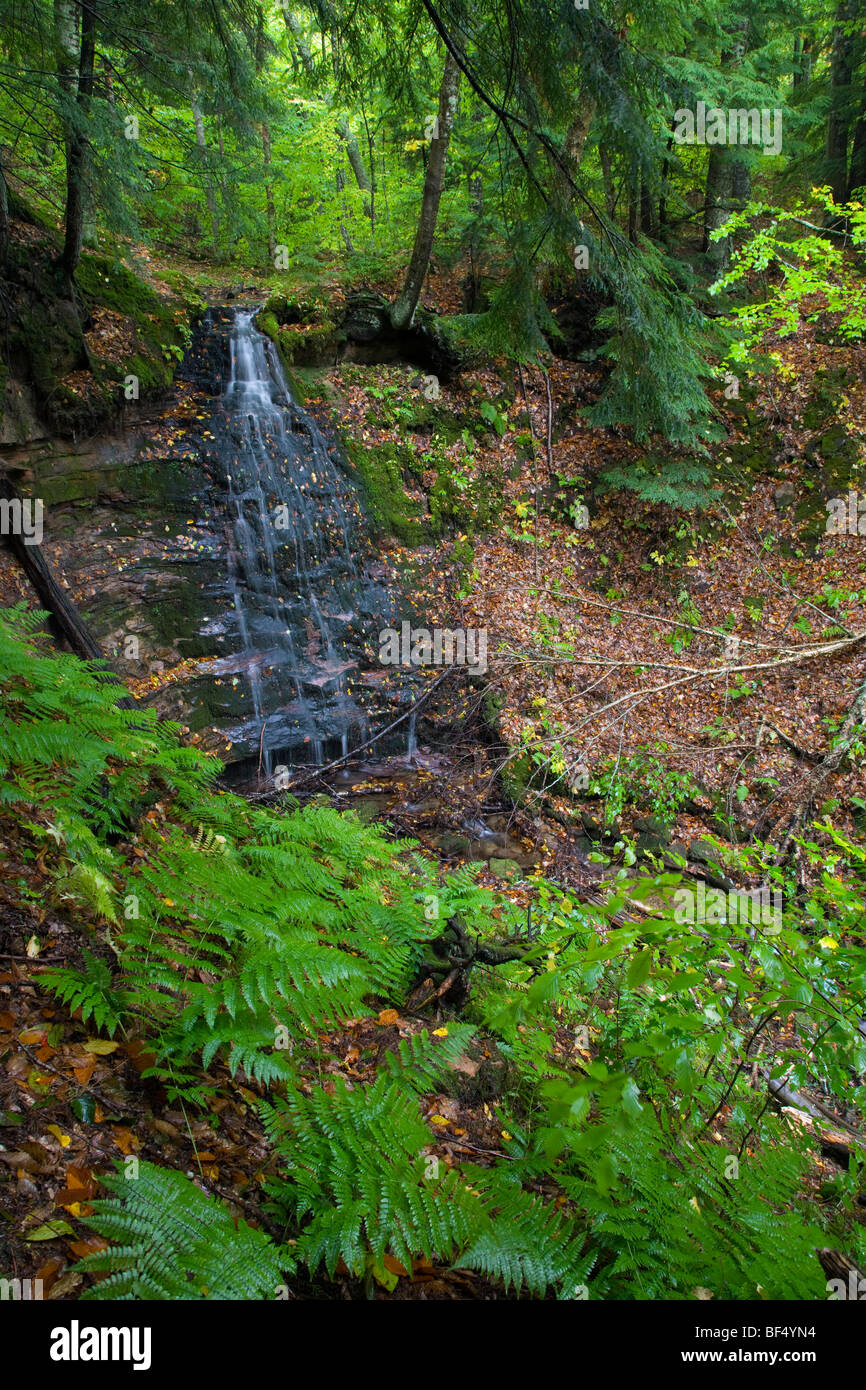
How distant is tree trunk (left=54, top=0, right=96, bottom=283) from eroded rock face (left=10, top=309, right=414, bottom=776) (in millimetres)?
2657

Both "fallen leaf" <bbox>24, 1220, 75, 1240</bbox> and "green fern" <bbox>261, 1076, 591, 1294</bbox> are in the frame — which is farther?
"green fern" <bbox>261, 1076, 591, 1294</bbox>

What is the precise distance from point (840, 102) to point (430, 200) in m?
9.52

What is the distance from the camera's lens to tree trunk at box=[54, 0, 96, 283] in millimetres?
5836

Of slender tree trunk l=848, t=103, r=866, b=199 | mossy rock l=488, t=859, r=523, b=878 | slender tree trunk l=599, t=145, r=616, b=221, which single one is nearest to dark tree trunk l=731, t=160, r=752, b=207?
slender tree trunk l=848, t=103, r=866, b=199

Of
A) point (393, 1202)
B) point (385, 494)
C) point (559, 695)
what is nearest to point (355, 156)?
point (385, 494)

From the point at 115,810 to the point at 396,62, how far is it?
5452 mm

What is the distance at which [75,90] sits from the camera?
6.05 m

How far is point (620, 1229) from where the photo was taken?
6.10ft

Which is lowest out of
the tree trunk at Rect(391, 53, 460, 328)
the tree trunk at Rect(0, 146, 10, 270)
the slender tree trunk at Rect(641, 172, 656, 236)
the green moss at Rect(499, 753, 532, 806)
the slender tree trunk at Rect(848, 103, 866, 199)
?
the green moss at Rect(499, 753, 532, 806)

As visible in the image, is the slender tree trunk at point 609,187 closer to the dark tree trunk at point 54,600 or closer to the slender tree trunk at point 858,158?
the dark tree trunk at point 54,600

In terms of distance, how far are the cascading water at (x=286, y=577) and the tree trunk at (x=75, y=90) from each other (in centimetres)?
307

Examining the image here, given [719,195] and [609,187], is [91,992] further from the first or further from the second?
[719,195]

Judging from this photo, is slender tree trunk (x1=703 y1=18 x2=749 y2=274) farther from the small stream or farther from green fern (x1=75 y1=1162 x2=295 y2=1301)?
green fern (x1=75 y1=1162 x2=295 y2=1301)
